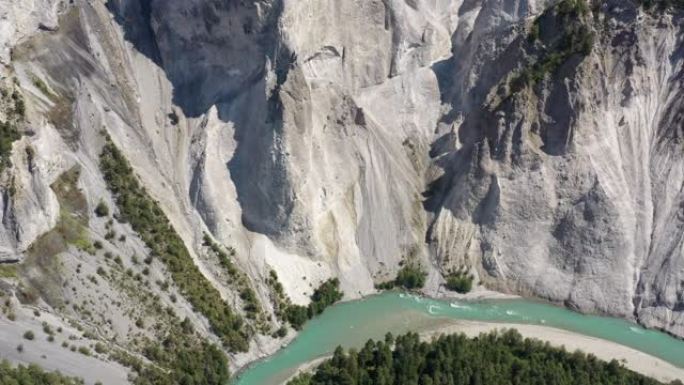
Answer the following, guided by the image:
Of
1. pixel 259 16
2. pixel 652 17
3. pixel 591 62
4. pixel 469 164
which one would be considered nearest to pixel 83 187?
pixel 259 16

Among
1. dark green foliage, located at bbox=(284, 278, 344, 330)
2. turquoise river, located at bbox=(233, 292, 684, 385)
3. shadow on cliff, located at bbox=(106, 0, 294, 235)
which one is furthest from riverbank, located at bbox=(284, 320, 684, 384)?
shadow on cliff, located at bbox=(106, 0, 294, 235)

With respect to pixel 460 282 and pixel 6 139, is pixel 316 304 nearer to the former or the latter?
pixel 460 282

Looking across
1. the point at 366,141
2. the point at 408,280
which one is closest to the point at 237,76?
the point at 366,141

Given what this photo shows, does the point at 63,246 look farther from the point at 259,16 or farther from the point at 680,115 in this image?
the point at 680,115

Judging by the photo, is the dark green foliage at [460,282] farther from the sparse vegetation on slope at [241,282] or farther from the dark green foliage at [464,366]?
the sparse vegetation on slope at [241,282]

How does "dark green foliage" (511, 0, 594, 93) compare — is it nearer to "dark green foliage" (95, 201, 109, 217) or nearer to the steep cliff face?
the steep cliff face

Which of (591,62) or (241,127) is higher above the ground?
(591,62)

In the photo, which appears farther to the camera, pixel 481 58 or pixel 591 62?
pixel 481 58
